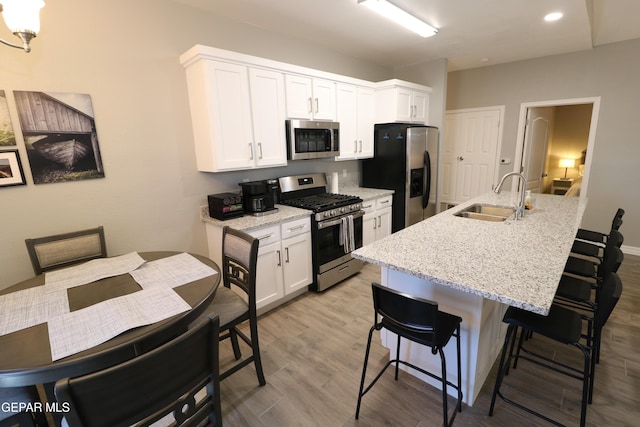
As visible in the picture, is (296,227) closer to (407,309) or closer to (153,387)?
(407,309)

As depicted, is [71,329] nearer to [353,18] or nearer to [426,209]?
[353,18]

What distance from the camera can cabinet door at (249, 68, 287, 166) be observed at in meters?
2.77

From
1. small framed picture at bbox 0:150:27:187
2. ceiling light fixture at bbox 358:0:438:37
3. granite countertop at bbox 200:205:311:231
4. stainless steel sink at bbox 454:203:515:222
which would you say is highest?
ceiling light fixture at bbox 358:0:438:37

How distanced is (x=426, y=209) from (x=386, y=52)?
229 cm

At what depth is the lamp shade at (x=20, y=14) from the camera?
1356mm

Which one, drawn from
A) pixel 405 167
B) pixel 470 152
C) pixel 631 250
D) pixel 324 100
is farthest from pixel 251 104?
pixel 631 250

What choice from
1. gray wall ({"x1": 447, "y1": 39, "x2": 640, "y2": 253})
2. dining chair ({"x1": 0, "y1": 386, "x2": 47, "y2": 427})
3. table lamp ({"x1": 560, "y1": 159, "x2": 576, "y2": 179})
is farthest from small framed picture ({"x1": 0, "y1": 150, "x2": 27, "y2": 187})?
table lamp ({"x1": 560, "y1": 159, "x2": 576, "y2": 179})

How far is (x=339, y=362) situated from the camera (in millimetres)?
2188

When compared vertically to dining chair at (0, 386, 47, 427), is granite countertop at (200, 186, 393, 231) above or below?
above

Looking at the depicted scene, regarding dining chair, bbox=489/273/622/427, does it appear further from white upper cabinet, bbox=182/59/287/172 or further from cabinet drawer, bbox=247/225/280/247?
white upper cabinet, bbox=182/59/287/172

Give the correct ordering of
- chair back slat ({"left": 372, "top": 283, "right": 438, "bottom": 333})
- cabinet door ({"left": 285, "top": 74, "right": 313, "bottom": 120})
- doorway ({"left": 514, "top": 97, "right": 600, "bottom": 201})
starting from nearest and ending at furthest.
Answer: chair back slat ({"left": 372, "top": 283, "right": 438, "bottom": 333}), cabinet door ({"left": 285, "top": 74, "right": 313, "bottom": 120}), doorway ({"left": 514, "top": 97, "right": 600, "bottom": 201})

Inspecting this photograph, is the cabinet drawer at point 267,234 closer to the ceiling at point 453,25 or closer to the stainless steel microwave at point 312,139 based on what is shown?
the stainless steel microwave at point 312,139

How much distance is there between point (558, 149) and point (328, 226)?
686 centimetres

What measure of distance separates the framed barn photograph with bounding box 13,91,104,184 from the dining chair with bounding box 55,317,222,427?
6.45 feet
